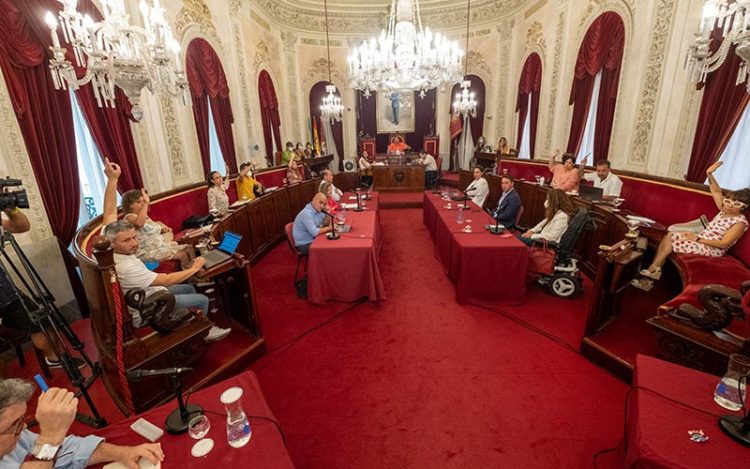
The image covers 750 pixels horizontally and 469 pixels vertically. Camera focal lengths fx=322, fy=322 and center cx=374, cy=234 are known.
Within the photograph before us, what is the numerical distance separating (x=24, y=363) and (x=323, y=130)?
10.3 m

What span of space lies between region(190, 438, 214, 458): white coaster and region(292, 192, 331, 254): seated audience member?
2886 mm

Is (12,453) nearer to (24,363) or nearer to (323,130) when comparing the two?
(24,363)

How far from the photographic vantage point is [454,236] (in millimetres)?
4035

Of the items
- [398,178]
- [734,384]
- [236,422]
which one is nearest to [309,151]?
[398,178]

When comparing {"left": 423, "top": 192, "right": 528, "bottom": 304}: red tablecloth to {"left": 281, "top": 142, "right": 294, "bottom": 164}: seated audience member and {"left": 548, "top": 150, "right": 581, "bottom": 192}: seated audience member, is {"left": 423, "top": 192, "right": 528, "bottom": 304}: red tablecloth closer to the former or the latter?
{"left": 548, "top": 150, "right": 581, "bottom": 192}: seated audience member

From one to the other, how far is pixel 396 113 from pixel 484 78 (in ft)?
10.7

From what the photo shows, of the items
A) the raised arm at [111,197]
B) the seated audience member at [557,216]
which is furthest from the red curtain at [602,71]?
the raised arm at [111,197]

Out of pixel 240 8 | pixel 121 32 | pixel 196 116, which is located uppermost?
pixel 240 8

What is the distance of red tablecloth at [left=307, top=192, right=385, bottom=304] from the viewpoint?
3.74m

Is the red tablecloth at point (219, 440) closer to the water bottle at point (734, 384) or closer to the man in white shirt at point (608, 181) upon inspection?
the water bottle at point (734, 384)

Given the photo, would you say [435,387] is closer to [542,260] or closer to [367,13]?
[542,260]

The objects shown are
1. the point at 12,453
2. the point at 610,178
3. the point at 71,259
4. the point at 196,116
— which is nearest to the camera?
the point at 12,453

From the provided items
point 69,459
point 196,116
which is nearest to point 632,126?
point 69,459

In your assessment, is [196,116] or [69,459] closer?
[69,459]
